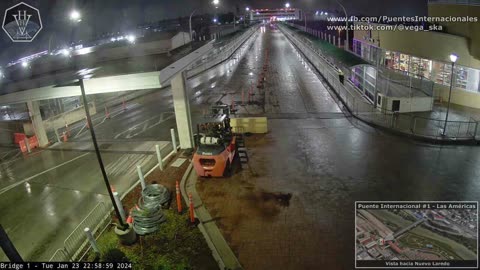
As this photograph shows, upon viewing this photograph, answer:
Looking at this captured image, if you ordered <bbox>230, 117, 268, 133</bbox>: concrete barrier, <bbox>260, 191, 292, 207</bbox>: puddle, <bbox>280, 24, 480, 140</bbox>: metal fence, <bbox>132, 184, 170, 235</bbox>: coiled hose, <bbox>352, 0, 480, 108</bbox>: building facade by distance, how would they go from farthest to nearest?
<bbox>352, 0, 480, 108</bbox>: building facade < <bbox>230, 117, 268, 133</bbox>: concrete barrier < <bbox>280, 24, 480, 140</bbox>: metal fence < <bbox>260, 191, 292, 207</bbox>: puddle < <bbox>132, 184, 170, 235</bbox>: coiled hose

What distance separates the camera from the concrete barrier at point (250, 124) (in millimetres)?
18750

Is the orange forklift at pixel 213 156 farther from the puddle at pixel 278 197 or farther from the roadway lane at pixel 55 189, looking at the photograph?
the roadway lane at pixel 55 189

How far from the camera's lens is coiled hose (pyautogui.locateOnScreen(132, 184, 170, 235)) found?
Result: 10.3 m

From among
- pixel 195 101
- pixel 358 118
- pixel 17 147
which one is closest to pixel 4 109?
pixel 17 147

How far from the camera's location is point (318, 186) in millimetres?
12742

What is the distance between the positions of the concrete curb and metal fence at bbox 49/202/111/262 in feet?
9.45

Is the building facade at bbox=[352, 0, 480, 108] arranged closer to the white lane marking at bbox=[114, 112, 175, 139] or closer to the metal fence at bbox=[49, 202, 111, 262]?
the white lane marking at bbox=[114, 112, 175, 139]

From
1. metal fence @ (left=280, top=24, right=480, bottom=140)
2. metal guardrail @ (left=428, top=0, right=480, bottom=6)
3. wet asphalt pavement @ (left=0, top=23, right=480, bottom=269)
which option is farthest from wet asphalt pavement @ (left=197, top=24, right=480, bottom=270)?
metal guardrail @ (left=428, top=0, right=480, bottom=6)

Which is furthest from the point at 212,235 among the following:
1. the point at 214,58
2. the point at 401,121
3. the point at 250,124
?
the point at 214,58

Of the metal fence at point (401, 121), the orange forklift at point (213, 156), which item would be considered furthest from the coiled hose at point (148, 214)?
the metal fence at point (401, 121)

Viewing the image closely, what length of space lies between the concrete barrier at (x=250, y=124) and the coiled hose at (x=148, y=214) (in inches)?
317

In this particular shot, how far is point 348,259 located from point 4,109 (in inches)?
1383

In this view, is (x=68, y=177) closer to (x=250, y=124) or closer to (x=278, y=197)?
(x=250, y=124)

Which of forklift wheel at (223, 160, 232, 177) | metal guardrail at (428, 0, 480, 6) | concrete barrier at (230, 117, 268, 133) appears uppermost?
metal guardrail at (428, 0, 480, 6)
